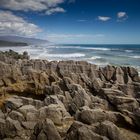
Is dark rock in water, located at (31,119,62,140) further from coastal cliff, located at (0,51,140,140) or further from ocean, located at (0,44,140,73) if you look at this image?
ocean, located at (0,44,140,73)

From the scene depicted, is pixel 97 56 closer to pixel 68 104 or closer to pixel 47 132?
pixel 68 104

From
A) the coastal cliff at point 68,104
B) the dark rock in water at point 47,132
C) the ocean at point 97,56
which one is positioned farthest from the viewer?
the ocean at point 97,56

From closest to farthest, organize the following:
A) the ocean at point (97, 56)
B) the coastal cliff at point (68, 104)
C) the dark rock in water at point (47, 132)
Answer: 1. the dark rock in water at point (47, 132)
2. the coastal cliff at point (68, 104)
3. the ocean at point (97, 56)

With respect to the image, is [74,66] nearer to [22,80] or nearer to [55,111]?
[22,80]

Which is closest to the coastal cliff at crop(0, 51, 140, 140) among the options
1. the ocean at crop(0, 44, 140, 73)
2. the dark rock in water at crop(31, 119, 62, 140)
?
the dark rock in water at crop(31, 119, 62, 140)

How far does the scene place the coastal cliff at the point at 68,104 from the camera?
1238cm

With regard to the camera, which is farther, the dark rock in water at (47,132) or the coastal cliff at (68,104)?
the coastal cliff at (68,104)

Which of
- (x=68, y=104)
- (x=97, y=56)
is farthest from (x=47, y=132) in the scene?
(x=97, y=56)

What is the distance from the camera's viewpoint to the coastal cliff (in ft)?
40.6

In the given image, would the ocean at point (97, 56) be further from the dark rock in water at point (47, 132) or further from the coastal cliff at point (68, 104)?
the dark rock in water at point (47, 132)

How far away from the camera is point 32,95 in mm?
21719

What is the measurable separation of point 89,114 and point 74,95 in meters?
3.60

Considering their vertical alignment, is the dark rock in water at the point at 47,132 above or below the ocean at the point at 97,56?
above

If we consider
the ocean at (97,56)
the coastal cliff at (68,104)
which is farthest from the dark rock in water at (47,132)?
the ocean at (97,56)
